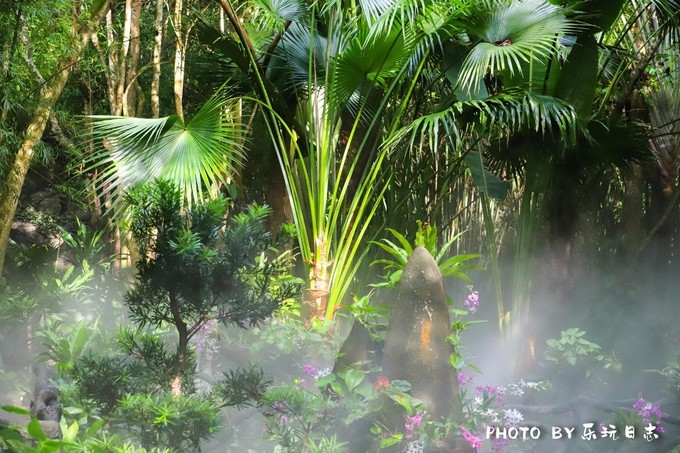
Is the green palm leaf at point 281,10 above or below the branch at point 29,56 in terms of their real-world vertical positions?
above

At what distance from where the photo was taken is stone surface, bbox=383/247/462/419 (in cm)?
361

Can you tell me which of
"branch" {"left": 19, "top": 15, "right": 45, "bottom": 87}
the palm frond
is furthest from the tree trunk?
the palm frond

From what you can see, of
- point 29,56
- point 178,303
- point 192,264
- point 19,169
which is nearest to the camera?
point 192,264

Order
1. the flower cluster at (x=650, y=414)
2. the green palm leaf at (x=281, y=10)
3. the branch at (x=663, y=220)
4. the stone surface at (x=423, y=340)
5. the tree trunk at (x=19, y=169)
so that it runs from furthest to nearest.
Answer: the branch at (x=663, y=220) → the green palm leaf at (x=281, y=10) → the tree trunk at (x=19, y=169) → the flower cluster at (x=650, y=414) → the stone surface at (x=423, y=340)

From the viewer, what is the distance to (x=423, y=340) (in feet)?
12.0

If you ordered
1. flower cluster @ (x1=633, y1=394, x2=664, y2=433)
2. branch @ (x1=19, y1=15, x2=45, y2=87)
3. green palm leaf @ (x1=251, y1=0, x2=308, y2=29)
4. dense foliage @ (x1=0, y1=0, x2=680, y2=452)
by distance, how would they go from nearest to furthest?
1. dense foliage @ (x1=0, y1=0, x2=680, y2=452)
2. flower cluster @ (x1=633, y1=394, x2=664, y2=433)
3. branch @ (x1=19, y1=15, x2=45, y2=87)
4. green palm leaf @ (x1=251, y1=0, x2=308, y2=29)

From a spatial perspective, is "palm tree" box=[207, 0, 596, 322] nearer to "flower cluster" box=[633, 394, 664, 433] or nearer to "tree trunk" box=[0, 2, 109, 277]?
"tree trunk" box=[0, 2, 109, 277]

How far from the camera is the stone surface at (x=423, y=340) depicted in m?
3.61

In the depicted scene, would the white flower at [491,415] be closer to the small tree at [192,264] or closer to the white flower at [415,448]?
the white flower at [415,448]

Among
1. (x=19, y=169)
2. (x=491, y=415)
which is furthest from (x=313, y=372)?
(x=19, y=169)

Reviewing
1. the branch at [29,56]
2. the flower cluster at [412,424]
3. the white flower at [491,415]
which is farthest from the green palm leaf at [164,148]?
the white flower at [491,415]

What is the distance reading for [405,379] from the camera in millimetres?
3609

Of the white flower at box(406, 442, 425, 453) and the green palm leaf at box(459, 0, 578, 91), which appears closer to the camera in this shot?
the white flower at box(406, 442, 425, 453)

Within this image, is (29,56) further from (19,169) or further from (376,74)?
(376,74)
